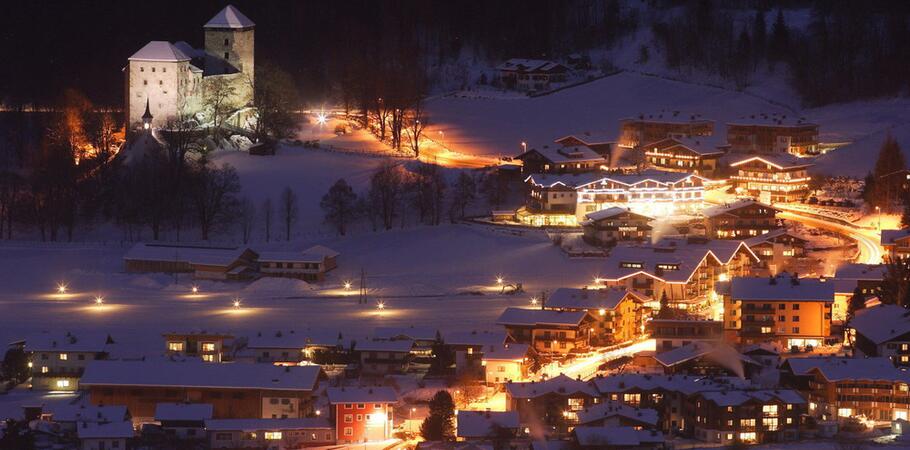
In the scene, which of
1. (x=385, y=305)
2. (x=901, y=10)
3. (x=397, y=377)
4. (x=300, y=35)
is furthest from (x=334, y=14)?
(x=397, y=377)

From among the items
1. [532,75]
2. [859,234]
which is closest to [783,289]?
[859,234]

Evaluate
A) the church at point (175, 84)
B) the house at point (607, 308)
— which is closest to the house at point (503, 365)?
the house at point (607, 308)

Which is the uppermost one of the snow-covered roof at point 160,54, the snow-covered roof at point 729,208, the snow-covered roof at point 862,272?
the snow-covered roof at point 160,54

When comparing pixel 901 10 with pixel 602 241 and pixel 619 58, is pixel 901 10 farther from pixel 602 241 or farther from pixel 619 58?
pixel 602 241

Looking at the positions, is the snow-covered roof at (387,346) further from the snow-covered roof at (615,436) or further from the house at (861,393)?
the house at (861,393)

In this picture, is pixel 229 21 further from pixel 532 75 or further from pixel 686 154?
pixel 532 75

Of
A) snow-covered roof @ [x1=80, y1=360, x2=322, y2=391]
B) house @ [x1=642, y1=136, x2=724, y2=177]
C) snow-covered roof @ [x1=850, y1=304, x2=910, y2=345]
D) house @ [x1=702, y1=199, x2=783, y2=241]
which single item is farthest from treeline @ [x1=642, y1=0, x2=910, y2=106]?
snow-covered roof @ [x1=80, y1=360, x2=322, y2=391]
